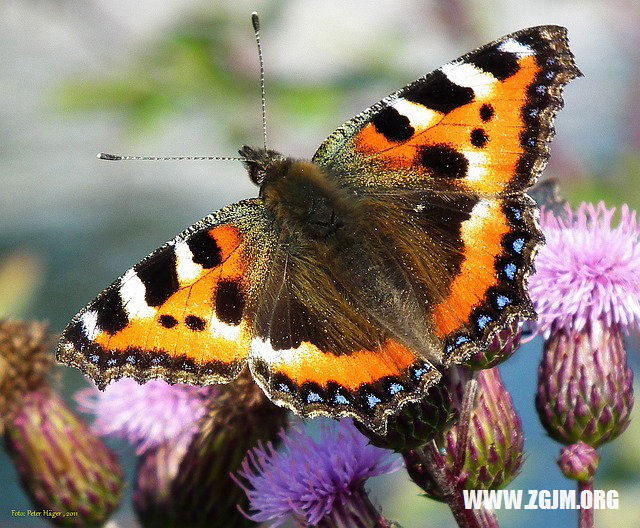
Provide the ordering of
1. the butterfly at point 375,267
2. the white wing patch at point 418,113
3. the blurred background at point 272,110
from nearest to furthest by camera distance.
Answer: the butterfly at point 375,267 → the white wing patch at point 418,113 → the blurred background at point 272,110

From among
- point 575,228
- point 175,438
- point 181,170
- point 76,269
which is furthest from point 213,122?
point 181,170

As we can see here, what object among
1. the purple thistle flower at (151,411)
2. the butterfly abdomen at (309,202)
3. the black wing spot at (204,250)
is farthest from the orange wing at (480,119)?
the purple thistle flower at (151,411)

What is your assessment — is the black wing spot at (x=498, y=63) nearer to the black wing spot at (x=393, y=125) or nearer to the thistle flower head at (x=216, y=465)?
the black wing spot at (x=393, y=125)

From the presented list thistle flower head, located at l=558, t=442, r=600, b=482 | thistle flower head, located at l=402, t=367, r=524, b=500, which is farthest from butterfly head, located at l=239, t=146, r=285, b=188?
thistle flower head, located at l=558, t=442, r=600, b=482

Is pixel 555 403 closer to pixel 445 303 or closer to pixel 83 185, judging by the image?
pixel 445 303

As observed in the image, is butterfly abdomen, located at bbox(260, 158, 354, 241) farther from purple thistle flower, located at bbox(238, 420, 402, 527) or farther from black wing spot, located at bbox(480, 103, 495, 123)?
purple thistle flower, located at bbox(238, 420, 402, 527)

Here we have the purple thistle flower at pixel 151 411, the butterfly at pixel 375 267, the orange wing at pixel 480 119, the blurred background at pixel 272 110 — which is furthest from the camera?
the blurred background at pixel 272 110

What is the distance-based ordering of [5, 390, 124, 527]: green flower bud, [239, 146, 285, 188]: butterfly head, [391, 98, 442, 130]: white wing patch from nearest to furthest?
[391, 98, 442, 130]: white wing patch → [239, 146, 285, 188]: butterfly head → [5, 390, 124, 527]: green flower bud
